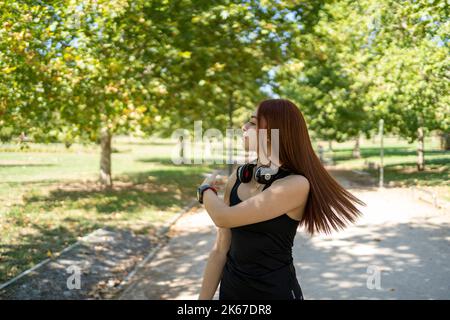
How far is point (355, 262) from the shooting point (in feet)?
28.2

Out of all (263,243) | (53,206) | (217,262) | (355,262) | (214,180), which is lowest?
(355,262)

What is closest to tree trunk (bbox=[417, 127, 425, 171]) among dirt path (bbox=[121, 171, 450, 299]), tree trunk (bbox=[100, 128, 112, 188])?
dirt path (bbox=[121, 171, 450, 299])

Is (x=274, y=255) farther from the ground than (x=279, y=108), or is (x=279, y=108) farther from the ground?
(x=279, y=108)

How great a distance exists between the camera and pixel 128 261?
927 cm

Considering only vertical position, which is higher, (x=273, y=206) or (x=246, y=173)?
(x=246, y=173)

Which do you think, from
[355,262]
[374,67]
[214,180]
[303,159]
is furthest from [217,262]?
[374,67]

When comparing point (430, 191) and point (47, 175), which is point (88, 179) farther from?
point (430, 191)

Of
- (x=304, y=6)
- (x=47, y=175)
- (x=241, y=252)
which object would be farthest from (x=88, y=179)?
(x=241, y=252)

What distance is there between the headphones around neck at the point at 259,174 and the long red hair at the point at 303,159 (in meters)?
0.07

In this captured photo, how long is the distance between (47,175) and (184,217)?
621 centimetres

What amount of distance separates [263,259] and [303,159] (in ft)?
1.87

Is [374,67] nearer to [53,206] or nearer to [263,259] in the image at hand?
[53,206]

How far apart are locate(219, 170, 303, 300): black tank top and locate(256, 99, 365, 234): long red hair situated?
0.10 meters

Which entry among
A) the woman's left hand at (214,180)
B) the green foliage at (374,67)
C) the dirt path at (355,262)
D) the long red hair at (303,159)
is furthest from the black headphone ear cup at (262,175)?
the green foliage at (374,67)
